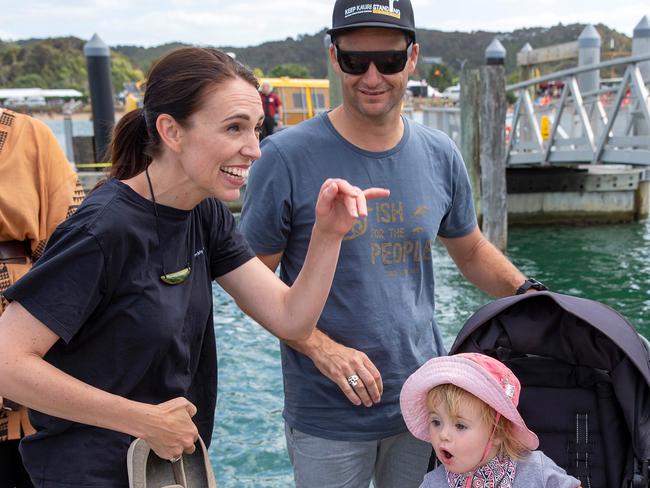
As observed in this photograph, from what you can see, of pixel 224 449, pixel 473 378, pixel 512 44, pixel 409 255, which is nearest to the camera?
pixel 473 378

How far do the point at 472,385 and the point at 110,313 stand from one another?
973 millimetres

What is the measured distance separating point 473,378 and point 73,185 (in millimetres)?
1396

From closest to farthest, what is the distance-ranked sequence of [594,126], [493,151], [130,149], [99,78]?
[130,149] < [493,151] < [594,126] < [99,78]

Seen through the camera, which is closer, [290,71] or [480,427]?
[480,427]

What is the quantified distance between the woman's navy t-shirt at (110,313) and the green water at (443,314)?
3.41m

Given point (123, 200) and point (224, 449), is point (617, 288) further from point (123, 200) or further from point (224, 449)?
point (123, 200)

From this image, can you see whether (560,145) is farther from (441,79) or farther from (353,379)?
(441,79)

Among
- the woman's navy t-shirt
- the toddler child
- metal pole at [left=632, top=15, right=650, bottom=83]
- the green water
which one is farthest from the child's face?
metal pole at [left=632, top=15, right=650, bottom=83]

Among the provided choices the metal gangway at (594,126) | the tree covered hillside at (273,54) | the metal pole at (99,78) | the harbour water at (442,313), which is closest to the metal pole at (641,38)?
the metal gangway at (594,126)

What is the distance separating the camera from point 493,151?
12.0 meters

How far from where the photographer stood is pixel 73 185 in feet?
7.86

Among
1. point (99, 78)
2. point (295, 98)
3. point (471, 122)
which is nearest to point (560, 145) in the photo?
point (471, 122)

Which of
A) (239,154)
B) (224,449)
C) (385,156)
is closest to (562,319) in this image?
(385,156)

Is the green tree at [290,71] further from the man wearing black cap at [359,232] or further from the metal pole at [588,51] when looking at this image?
the man wearing black cap at [359,232]
